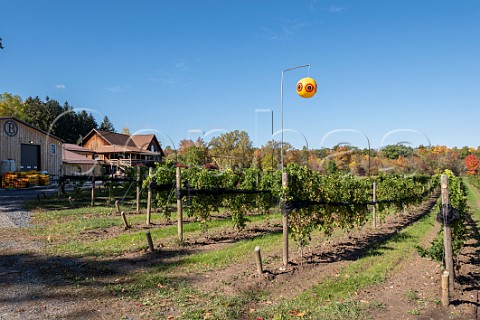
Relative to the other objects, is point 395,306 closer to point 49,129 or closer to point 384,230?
point 384,230

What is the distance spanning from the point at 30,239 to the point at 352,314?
31.9ft

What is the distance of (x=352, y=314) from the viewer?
5242 mm

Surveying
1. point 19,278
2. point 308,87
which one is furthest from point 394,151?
point 19,278

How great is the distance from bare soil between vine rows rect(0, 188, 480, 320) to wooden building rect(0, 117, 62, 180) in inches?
978

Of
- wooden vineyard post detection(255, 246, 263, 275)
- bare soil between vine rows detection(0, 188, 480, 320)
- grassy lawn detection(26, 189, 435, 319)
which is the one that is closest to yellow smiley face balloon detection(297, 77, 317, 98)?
grassy lawn detection(26, 189, 435, 319)

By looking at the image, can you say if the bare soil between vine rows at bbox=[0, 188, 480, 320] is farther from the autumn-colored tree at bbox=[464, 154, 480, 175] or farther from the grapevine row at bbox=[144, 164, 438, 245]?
the autumn-colored tree at bbox=[464, 154, 480, 175]

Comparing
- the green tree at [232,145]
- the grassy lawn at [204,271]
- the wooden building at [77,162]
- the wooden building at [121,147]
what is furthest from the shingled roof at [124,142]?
the grassy lawn at [204,271]

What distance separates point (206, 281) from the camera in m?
6.90

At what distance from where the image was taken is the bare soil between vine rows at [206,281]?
547 centimetres

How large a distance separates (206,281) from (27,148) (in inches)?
1294

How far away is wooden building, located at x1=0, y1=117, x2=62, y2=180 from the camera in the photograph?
30.8m

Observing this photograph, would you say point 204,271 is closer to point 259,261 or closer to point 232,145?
point 259,261

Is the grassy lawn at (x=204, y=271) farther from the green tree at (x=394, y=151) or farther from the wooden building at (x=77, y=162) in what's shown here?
the green tree at (x=394, y=151)

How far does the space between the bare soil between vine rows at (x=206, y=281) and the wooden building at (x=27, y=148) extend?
24852 millimetres
